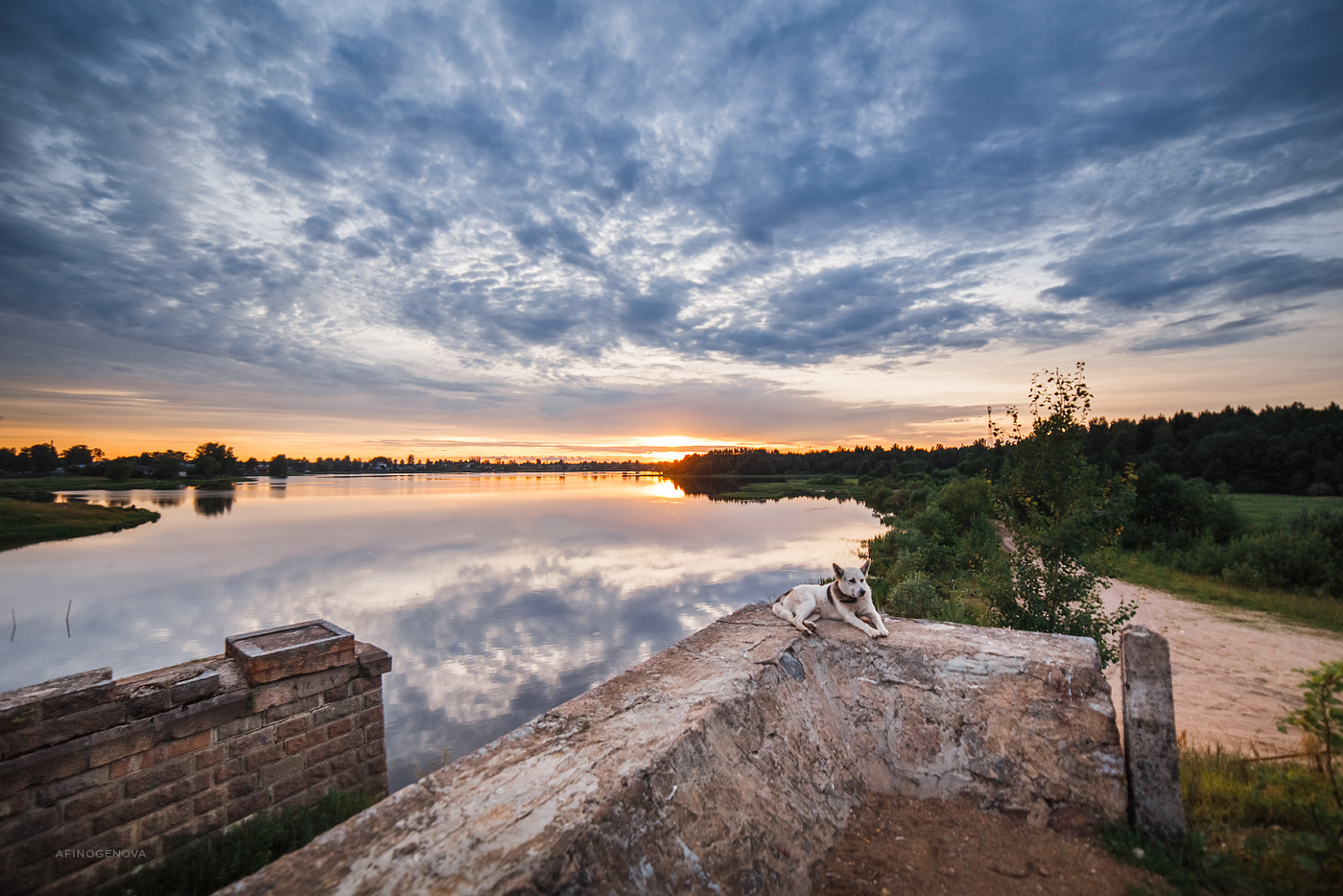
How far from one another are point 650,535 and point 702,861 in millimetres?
29095

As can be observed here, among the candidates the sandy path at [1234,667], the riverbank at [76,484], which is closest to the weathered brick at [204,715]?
the sandy path at [1234,667]

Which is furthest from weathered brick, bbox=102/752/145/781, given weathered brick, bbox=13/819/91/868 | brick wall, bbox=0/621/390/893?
weathered brick, bbox=13/819/91/868

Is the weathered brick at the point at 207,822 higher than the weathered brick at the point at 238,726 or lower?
lower

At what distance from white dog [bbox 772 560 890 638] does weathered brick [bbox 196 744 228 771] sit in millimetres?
4372

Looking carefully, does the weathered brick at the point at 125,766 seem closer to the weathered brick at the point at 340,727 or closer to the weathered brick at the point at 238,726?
the weathered brick at the point at 238,726

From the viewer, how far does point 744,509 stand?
1893 inches

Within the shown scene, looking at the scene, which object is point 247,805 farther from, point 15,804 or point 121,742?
point 15,804

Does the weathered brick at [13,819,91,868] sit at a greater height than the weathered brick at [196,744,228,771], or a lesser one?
lesser

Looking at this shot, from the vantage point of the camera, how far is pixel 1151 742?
9.51ft

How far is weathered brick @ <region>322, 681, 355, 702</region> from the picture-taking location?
455 centimetres

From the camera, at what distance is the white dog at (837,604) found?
4027 millimetres

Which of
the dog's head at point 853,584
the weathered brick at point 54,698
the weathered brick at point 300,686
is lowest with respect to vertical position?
the weathered brick at point 300,686

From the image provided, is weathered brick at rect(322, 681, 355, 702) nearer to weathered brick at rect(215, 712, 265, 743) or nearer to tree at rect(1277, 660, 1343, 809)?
weathered brick at rect(215, 712, 265, 743)

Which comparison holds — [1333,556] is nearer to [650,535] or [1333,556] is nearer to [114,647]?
[650,535]
